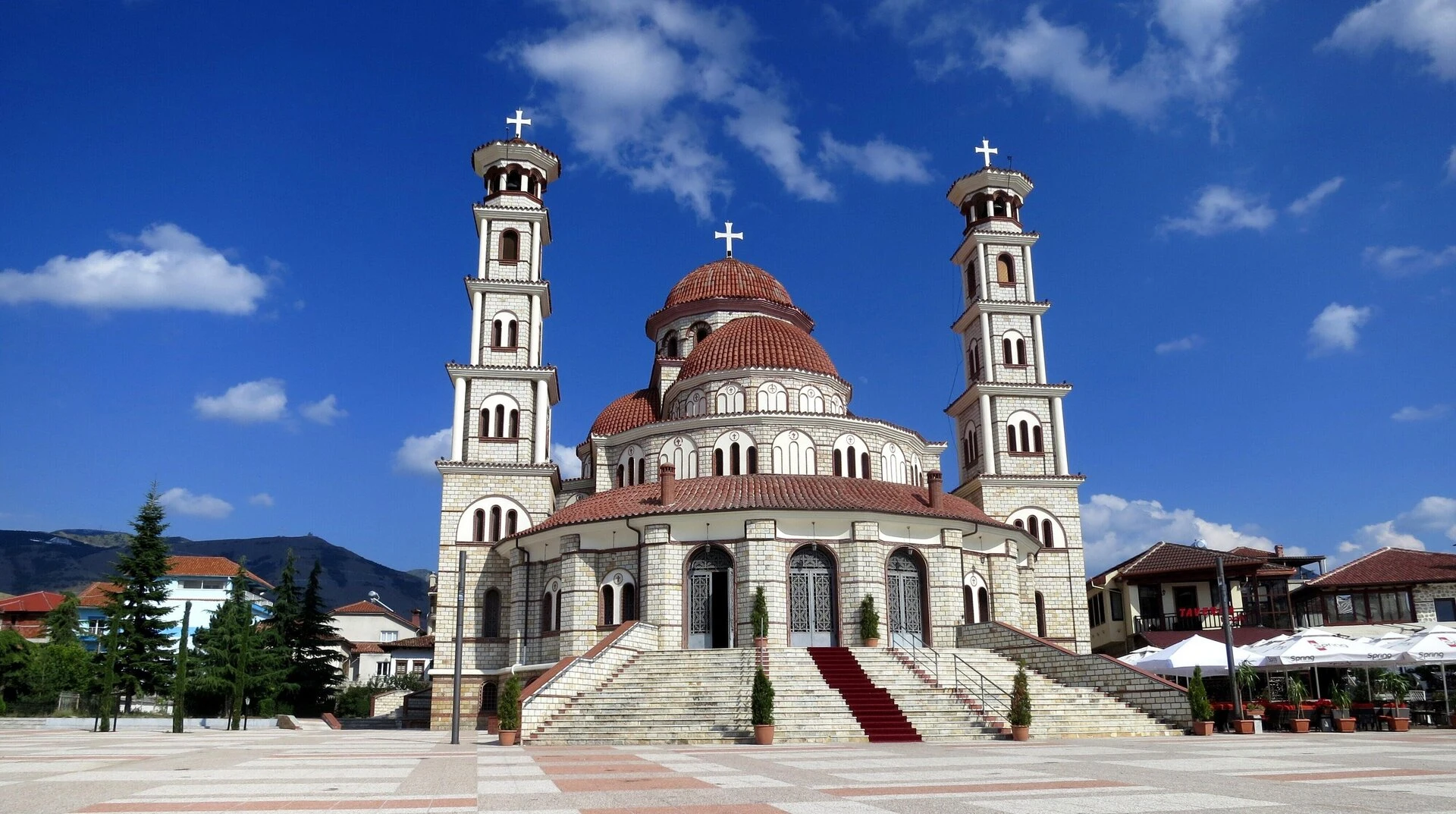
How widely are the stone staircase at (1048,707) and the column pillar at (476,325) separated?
21624mm

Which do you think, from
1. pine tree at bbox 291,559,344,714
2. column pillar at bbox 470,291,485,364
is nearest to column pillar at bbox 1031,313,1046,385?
column pillar at bbox 470,291,485,364

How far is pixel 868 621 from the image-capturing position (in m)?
30.9

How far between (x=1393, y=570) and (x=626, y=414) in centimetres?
3409

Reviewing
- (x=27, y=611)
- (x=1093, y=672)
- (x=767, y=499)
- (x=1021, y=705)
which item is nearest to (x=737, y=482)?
(x=767, y=499)

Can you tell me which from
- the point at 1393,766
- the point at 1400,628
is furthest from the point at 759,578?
the point at 1400,628

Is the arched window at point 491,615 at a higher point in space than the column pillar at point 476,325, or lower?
lower

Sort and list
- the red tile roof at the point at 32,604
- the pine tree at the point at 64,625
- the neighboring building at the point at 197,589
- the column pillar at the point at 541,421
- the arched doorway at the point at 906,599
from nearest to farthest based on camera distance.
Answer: the arched doorway at the point at 906,599 < the column pillar at the point at 541,421 < the pine tree at the point at 64,625 < the red tile roof at the point at 32,604 < the neighboring building at the point at 197,589

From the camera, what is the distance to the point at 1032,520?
43.5 metres

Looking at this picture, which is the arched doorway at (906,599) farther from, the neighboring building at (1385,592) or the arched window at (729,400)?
the neighboring building at (1385,592)

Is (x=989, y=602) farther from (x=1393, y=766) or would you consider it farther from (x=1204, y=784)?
(x=1204, y=784)

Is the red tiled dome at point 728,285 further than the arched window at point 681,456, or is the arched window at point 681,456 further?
the red tiled dome at point 728,285

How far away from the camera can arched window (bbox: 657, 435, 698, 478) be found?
3919 cm

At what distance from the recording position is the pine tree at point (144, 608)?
40812mm

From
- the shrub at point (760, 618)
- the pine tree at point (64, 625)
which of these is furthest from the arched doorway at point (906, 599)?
the pine tree at point (64, 625)
